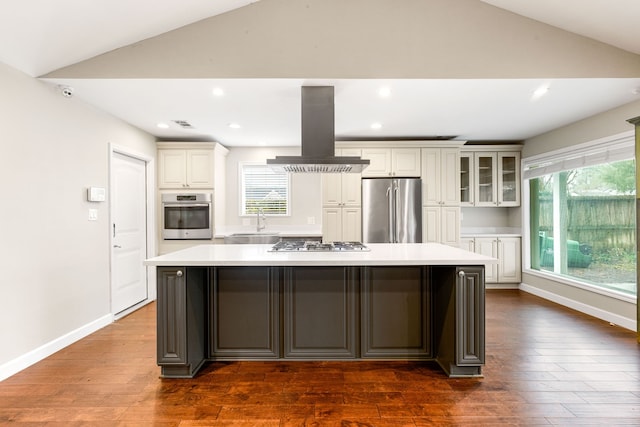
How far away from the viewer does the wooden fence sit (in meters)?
3.88

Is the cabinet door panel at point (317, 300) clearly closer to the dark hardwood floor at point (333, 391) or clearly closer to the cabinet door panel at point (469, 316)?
the dark hardwood floor at point (333, 391)

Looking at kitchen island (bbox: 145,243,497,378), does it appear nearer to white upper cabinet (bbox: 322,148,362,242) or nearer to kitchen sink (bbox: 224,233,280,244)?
kitchen sink (bbox: 224,233,280,244)

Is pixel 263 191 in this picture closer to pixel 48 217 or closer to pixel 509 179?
pixel 48 217

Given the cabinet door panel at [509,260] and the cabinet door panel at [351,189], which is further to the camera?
the cabinet door panel at [509,260]

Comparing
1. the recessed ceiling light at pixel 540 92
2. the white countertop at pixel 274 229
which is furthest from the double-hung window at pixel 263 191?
the recessed ceiling light at pixel 540 92

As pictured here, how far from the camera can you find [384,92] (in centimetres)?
325

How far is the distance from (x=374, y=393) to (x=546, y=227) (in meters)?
4.25

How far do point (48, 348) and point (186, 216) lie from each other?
7.86ft

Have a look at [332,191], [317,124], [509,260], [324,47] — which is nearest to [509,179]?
[509,260]

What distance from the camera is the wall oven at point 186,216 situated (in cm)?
502

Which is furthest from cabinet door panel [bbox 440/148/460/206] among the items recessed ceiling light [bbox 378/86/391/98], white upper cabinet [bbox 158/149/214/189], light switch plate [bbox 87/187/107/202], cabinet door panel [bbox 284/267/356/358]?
light switch plate [bbox 87/187/107/202]

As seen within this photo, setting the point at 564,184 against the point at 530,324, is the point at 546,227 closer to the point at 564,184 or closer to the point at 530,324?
the point at 564,184

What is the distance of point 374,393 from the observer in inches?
90.8

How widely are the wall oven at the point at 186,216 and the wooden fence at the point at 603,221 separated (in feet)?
16.3
